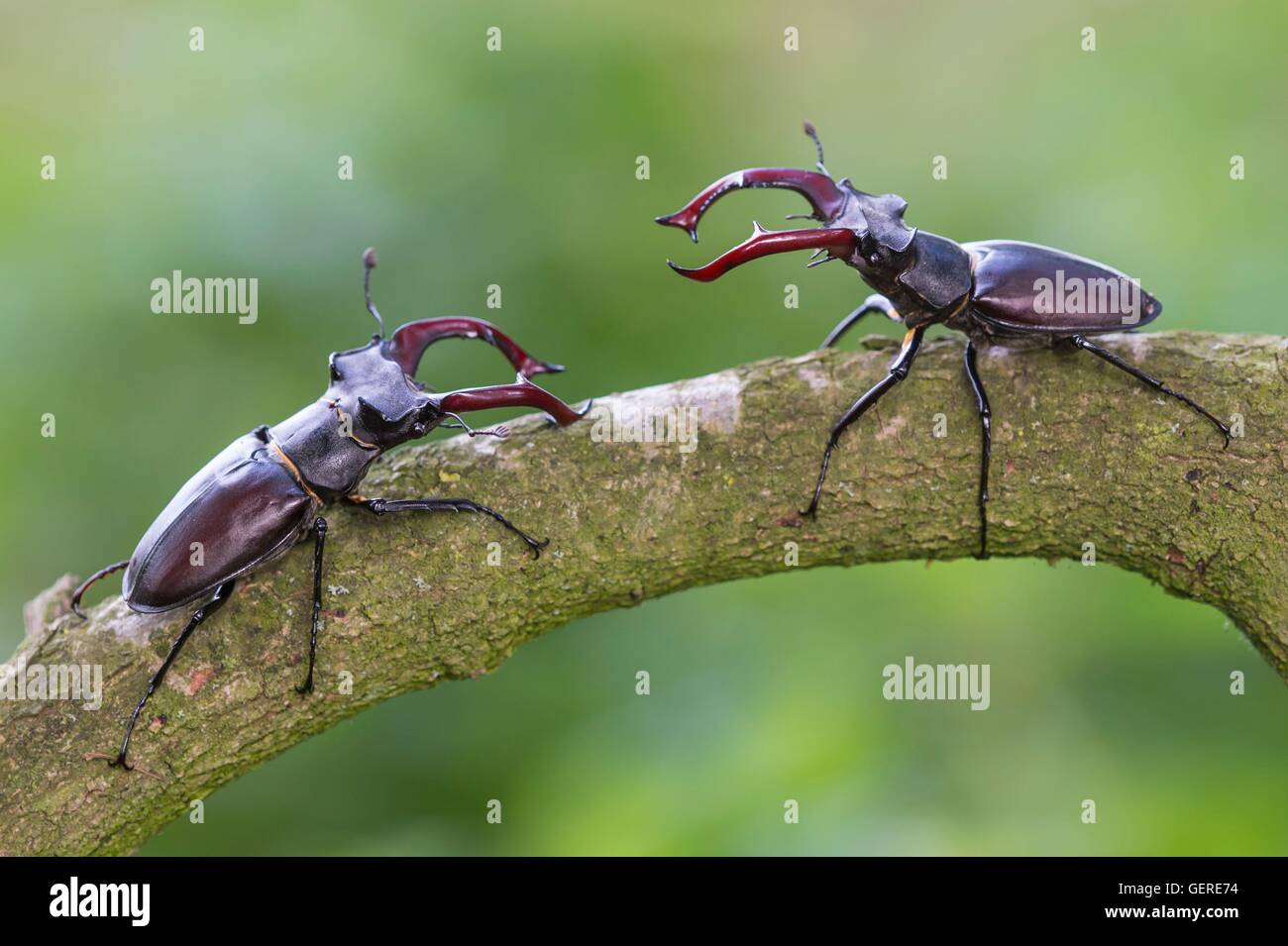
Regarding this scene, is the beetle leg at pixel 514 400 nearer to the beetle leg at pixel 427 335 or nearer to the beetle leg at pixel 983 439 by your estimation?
the beetle leg at pixel 427 335

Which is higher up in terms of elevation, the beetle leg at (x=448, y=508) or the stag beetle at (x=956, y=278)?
the stag beetle at (x=956, y=278)

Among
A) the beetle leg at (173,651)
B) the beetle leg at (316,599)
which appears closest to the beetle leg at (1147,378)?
the beetle leg at (316,599)

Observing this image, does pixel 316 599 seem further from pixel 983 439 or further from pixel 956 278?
pixel 956 278

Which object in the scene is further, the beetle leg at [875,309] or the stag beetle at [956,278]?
the beetle leg at [875,309]

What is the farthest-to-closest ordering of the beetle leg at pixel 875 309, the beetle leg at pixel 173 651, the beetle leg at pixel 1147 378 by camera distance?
the beetle leg at pixel 875 309 < the beetle leg at pixel 1147 378 < the beetle leg at pixel 173 651

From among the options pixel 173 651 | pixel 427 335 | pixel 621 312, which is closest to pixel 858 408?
pixel 427 335
